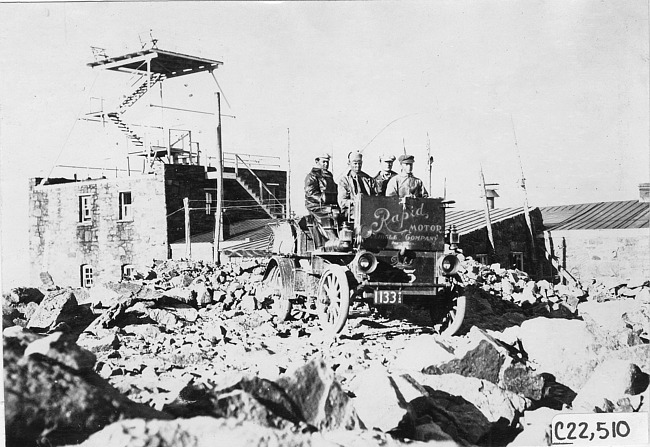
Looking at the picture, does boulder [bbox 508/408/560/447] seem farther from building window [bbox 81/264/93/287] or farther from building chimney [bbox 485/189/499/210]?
building chimney [bbox 485/189/499/210]

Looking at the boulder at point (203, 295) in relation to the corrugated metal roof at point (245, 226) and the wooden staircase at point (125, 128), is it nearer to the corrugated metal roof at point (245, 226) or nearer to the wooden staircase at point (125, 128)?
the wooden staircase at point (125, 128)

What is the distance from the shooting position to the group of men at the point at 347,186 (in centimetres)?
909

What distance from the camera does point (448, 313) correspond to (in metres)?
9.08

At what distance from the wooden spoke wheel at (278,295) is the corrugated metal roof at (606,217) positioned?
10.2 metres

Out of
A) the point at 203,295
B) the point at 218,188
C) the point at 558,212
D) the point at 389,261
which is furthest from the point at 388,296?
the point at 558,212

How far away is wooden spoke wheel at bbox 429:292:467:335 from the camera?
343 inches

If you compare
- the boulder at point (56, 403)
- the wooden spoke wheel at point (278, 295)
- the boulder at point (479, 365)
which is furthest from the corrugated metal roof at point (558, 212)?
the boulder at point (56, 403)

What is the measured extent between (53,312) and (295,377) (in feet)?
15.2

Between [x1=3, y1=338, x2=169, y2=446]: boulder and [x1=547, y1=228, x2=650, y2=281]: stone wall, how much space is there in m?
13.2

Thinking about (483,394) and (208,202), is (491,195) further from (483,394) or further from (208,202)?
(483,394)

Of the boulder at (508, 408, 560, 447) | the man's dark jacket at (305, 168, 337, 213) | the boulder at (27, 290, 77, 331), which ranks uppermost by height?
the man's dark jacket at (305, 168, 337, 213)

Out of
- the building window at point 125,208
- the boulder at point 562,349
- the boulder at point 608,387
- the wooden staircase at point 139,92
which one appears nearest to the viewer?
the boulder at point 608,387

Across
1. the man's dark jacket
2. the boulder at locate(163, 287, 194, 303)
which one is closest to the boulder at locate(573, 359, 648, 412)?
the man's dark jacket

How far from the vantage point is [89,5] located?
323 inches
